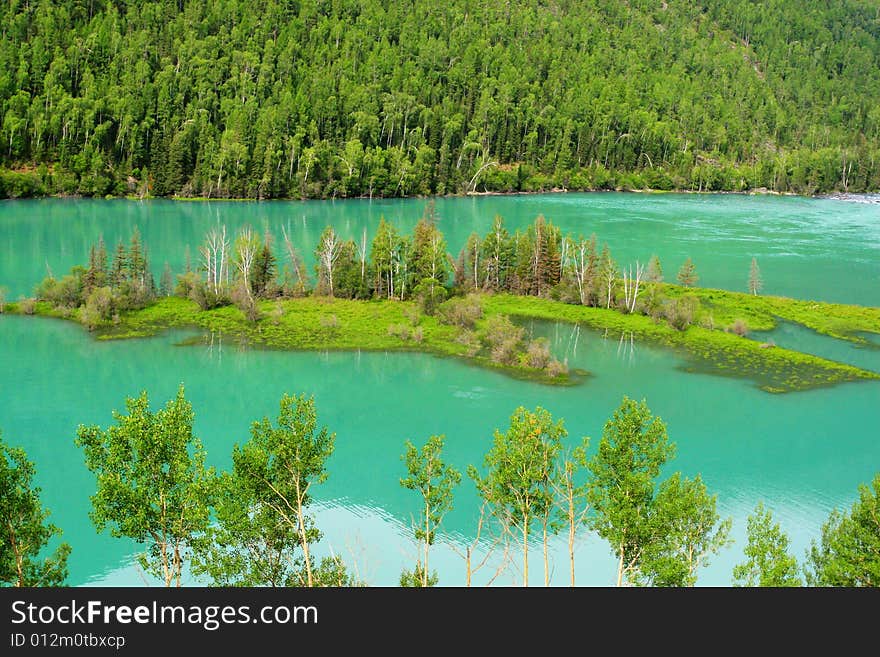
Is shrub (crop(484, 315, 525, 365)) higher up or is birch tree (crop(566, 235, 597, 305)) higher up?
birch tree (crop(566, 235, 597, 305))

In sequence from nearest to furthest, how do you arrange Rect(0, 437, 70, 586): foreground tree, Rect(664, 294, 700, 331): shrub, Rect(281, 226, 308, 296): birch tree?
Rect(0, 437, 70, 586): foreground tree < Rect(664, 294, 700, 331): shrub < Rect(281, 226, 308, 296): birch tree

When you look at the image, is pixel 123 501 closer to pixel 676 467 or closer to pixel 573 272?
pixel 676 467

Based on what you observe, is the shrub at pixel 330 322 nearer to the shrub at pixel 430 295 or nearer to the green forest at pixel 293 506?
the shrub at pixel 430 295

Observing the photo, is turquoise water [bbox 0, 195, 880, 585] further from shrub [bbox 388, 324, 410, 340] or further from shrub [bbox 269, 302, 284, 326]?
shrub [bbox 269, 302, 284, 326]

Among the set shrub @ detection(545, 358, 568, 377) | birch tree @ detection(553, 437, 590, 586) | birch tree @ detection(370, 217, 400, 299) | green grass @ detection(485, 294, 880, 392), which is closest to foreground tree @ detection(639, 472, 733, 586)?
birch tree @ detection(553, 437, 590, 586)

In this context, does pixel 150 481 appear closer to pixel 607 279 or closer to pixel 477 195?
pixel 607 279

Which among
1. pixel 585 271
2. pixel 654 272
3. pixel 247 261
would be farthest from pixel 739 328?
pixel 247 261

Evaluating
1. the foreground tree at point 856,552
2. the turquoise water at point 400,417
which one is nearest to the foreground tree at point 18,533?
the turquoise water at point 400,417
